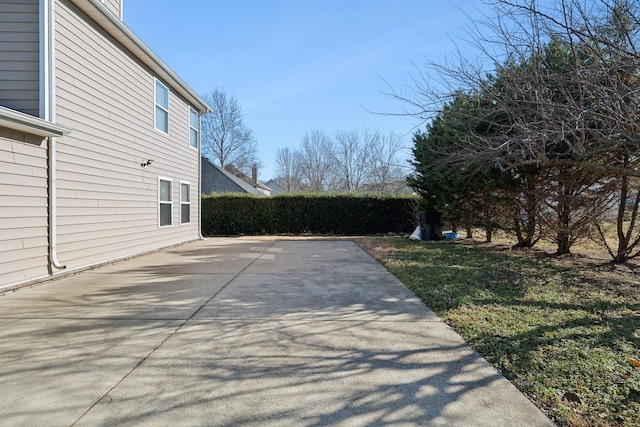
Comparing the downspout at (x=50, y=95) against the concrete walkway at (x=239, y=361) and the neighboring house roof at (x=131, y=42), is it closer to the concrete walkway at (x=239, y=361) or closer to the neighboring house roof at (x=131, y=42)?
the neighboring house roof at (x=131, y=42)

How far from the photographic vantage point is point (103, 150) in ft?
22.2

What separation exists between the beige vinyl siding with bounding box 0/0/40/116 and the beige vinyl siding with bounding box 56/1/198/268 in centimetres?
31

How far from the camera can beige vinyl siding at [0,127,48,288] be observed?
4578 millimetres

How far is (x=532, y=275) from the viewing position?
18.5 feet

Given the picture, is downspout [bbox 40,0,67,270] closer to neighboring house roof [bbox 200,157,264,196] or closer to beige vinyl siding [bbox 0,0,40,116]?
beige vinyl siding [bbox 0,0,40,116]

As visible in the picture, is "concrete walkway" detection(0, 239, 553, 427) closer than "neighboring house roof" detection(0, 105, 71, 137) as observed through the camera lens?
Yes

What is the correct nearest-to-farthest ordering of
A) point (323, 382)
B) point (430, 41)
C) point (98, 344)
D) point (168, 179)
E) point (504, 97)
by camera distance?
point (323, 382)
point (98, 344)
point (504, 97)
point (430, 41)
point (168, 179)

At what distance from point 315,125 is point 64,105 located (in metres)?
28.2

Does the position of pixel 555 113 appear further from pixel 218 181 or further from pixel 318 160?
pixel 318 160

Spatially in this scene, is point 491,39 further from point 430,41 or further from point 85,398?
point 85,398

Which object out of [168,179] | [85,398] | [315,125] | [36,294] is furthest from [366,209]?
[315,125]

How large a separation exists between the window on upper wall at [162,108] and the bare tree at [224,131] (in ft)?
73.6

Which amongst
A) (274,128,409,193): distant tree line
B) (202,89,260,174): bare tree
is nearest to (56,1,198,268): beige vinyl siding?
(274,128,409,193): distant tree line

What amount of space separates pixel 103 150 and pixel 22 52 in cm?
198
